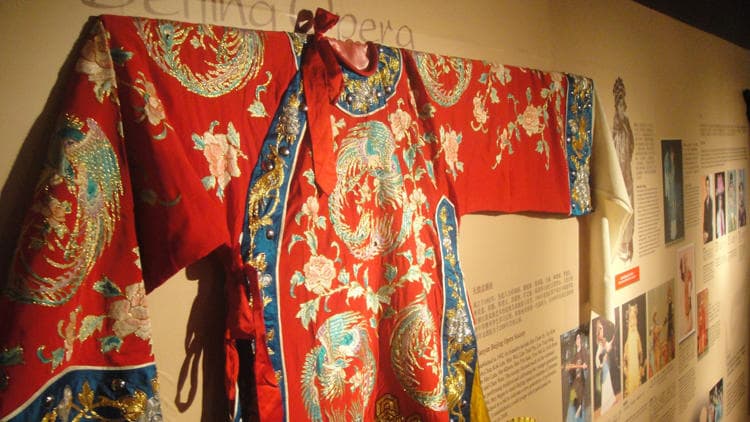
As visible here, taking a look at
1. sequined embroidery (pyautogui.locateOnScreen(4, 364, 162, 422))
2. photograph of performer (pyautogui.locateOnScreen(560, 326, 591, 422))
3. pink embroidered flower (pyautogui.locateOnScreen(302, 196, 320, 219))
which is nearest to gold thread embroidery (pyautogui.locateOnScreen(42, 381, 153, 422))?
sequined embroidery (pyautogui.locateOnScreen(4, 364, 162, 422))

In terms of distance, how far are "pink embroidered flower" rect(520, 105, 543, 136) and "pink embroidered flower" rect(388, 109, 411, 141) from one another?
0.39 metres

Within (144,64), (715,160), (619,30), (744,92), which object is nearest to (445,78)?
(144,64)

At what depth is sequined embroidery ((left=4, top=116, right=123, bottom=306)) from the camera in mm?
562

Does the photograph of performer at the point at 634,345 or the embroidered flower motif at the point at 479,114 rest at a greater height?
the embroidered flower motif at the point at 479,114

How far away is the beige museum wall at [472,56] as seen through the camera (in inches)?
24.9

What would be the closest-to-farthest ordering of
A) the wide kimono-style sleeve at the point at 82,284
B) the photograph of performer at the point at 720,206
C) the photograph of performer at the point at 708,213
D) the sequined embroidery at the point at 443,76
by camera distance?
the wide kimono-style sleeve at the point at 82,284, the sequined embroidery at the point at 443,76, the photograph of performer at the point at 708,213, the photograph of performer at the point at 720,206

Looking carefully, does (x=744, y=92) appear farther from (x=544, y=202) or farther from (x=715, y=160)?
(x=544, y=202)

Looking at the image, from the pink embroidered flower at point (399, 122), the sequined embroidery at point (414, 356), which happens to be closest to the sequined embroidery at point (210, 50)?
the pink embroidered flower at point (399, 122)

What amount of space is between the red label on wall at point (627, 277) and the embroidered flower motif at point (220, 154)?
1509 mm

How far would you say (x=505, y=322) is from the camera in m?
1.34

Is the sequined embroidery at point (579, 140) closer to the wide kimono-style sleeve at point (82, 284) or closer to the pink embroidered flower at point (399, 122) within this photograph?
the pink embroidered flower at point (399, 122)

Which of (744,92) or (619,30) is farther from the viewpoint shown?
(744,92)

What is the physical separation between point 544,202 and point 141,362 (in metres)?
1.02

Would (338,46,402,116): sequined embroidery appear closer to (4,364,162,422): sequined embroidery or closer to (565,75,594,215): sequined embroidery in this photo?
(4,364,162,422): sequined embroidery
